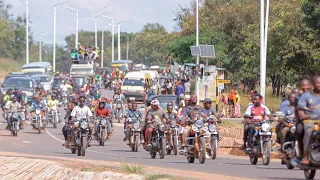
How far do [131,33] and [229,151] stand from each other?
517 ft

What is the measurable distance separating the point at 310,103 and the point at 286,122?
4.45 meters

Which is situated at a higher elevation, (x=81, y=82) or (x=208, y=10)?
(x=208, y=10)

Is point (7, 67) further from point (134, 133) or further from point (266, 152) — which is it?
point (266, 152)

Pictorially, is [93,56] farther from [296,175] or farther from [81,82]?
[296,175]

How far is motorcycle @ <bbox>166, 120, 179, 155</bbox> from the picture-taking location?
80.1 feet

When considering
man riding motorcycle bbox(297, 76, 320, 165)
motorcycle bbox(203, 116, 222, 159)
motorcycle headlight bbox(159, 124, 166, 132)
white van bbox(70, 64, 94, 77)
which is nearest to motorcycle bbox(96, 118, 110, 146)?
motorcycle headlight bbox(159, 124, 166, 132)

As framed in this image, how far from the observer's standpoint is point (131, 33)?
190m

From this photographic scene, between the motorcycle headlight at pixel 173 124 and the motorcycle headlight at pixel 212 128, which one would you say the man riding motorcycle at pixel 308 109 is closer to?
the motorcycle headlight at pixel 212 128

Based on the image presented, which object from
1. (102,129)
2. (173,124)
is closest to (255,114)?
(173,124)

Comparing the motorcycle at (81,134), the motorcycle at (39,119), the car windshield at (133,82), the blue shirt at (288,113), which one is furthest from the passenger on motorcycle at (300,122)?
the car windshield at (133,82)

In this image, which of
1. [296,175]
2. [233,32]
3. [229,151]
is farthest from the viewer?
[233,32]

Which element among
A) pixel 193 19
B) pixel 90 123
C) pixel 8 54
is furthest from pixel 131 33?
pixel 90 123

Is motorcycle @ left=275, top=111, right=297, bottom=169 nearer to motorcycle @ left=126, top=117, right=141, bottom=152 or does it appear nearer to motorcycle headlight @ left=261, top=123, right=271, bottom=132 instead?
motorcycle headlight @ left=261, top=123, right=271, bottom=132

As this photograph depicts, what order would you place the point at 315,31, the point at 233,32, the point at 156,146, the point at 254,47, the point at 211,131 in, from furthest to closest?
the point at 233,32 < the point at 254,47 < the point at 315,31 < the point at 156,146 < the point at 211,131
